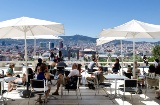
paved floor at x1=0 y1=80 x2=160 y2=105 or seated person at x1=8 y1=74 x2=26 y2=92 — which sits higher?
seated person at x1=8 y1=74 x2=26 y2=92

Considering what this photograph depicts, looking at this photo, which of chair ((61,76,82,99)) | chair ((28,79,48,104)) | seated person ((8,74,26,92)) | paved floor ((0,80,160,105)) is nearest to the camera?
chair ((28,79,48,104))

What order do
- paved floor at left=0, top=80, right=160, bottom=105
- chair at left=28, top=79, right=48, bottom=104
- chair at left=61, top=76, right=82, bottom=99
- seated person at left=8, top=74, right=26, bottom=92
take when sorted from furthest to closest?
seated person at left=8, top=74, right=26, bottom=92, chair at left=61, top=76, right=82, bottom=99, paved floor at left=0, top=80, right=160, bottom=105, chair at left=28, top=79, right=48, bottom=104

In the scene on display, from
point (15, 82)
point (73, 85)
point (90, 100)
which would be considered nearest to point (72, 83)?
point (73, 85)

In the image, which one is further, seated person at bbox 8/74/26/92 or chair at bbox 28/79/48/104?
seated person at bbox 8/74/26/92

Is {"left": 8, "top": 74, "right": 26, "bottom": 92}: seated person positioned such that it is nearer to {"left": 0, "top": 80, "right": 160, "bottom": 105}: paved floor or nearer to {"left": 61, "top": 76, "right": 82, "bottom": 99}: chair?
{"left": 0, "top": 80, "right": 160, "bottom": 105}: paved floor

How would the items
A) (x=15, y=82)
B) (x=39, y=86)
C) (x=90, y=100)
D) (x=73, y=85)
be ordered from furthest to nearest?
(x=15, y=82)
(x=73, y=85)
(x=90, y=100)
(x=39, y=86)

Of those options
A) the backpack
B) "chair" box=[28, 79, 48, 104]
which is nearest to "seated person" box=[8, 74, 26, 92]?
the backpack

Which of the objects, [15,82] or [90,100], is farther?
[15,82]

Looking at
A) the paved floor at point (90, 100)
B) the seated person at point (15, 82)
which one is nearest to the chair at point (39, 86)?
the paved floor at point (90, 100)

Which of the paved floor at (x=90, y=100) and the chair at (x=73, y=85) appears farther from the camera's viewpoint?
the chair at (x=73, y=85)

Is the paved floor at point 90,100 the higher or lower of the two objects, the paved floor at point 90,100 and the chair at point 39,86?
the lower

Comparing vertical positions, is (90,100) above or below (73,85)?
below

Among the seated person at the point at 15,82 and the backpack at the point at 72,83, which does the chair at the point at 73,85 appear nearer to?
the backpack at the point at 72,83

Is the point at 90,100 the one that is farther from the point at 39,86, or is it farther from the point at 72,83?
the point at 39,86
